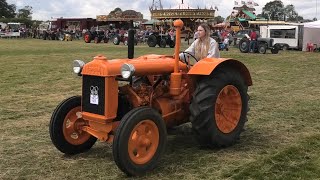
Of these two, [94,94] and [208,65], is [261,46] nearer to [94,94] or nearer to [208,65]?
Answer: [208,65]

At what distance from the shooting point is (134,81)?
458 cm

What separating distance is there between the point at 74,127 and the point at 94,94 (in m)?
0.61

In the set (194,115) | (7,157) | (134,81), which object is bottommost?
(7,157)

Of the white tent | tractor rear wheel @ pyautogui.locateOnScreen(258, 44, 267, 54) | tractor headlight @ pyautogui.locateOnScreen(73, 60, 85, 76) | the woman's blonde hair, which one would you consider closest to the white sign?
tractor headlight @ pyautogui.locateOnScreen(73, 60, 85, 76)

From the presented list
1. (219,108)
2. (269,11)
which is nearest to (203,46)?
(219,108)

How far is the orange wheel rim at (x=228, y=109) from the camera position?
4.86 m

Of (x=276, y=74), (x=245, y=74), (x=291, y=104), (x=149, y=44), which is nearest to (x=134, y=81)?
(x=245, y=74)

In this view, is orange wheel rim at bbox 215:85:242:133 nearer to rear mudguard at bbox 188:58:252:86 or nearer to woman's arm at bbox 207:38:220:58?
rear mudguard at bbox 188:58:252:86

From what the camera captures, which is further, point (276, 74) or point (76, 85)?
point (276, 74)

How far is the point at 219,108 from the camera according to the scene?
488 centimetres

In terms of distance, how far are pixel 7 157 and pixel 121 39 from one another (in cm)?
3072

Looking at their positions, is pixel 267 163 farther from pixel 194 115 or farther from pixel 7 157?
pixel 7 157

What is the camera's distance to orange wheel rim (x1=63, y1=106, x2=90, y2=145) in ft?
14.8

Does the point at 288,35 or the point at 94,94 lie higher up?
the point at 288,35
